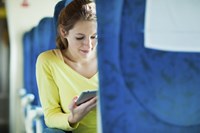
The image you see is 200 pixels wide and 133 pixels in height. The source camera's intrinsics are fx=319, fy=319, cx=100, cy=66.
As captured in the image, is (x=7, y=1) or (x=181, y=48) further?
(x=7, y=1)

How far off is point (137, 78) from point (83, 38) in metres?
0.62

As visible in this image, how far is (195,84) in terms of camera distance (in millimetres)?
1282

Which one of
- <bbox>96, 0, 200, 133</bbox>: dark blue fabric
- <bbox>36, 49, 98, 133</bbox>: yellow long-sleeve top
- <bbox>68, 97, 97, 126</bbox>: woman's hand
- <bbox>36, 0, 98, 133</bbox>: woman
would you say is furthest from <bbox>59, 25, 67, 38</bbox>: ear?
<bbox>96, 0, 200, 133</bbox>: dark blue fabric

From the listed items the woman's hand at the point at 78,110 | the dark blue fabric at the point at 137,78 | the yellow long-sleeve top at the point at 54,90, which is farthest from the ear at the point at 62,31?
the dark blue fabric at the point at 137,78

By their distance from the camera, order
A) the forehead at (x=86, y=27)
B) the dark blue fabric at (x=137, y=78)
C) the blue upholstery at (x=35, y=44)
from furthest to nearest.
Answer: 1. the blue upholstery at (x=35, y=44)
2. the forehead at (x=86, y=27)
3. the dark blue fabric at (x=137, y=78)

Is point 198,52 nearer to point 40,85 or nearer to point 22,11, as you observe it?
point 40,85

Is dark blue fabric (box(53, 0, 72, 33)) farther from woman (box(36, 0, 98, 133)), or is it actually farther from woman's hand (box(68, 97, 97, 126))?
woman's hand (box(68, 97, 97, 126))

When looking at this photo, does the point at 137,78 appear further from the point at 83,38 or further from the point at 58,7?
the point at 58,7

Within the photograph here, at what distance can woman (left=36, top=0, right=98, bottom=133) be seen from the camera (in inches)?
68.1

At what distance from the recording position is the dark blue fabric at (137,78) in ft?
3.83

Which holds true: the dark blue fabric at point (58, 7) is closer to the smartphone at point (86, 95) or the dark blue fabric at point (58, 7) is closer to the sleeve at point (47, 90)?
the sleeve at point (47, 90)

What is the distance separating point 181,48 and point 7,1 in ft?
3.83

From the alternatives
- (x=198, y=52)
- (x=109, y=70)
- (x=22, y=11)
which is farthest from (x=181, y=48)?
(x=22, y=11)

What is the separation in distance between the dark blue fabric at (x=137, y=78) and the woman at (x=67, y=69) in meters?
0.48
